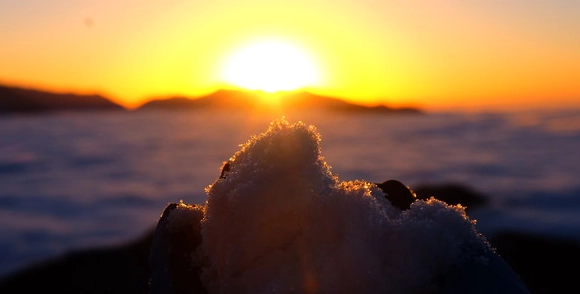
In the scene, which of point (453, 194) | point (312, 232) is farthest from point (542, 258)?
point (312, 232)

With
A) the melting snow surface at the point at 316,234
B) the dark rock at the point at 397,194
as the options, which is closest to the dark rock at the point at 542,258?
the dark rock at the point at 397,194

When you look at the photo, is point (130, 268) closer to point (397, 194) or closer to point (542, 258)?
point (542, 258)

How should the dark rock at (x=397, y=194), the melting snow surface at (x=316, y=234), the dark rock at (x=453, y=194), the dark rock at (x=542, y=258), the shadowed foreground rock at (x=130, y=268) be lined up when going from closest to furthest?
the melting snow surface at (x=316, y=234), the dark rock at (x=397, y=194), the dark rock at (x=542, y=258), the shadowed foreground rock at (x=130, y=268), the dark rock at (x=453, y=194)

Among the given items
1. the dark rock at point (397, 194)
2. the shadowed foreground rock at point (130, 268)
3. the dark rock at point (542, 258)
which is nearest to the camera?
the dark rock at point (397, 194)

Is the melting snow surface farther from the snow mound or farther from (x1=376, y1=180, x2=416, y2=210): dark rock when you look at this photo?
(x1=376, y1=180, x2=416, y2=210): dark rock

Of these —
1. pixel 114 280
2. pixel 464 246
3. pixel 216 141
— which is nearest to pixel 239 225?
pixel 464 246

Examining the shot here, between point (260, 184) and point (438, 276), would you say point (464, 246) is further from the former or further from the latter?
point (260, 184)

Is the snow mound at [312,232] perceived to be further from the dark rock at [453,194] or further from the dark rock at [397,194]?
the dark rock at [453,194]

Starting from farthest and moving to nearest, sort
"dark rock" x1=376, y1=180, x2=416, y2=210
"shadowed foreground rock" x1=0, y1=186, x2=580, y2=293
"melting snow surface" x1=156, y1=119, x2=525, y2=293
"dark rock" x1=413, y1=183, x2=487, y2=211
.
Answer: "dark rock" x1=413, y1=183, x2=487, y2=211, "shadowed foreground rock" x1=0, y1=186, x2=580, y2=293, "dark rock" x1=376, y1=180, x2=416, y2=210, "melting snow surface" x1=156, y1=119, x2=525, y2=293

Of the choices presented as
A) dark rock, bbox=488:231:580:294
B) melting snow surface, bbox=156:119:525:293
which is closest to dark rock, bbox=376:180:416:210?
melting snow surface, bbox=156:119:525:293
